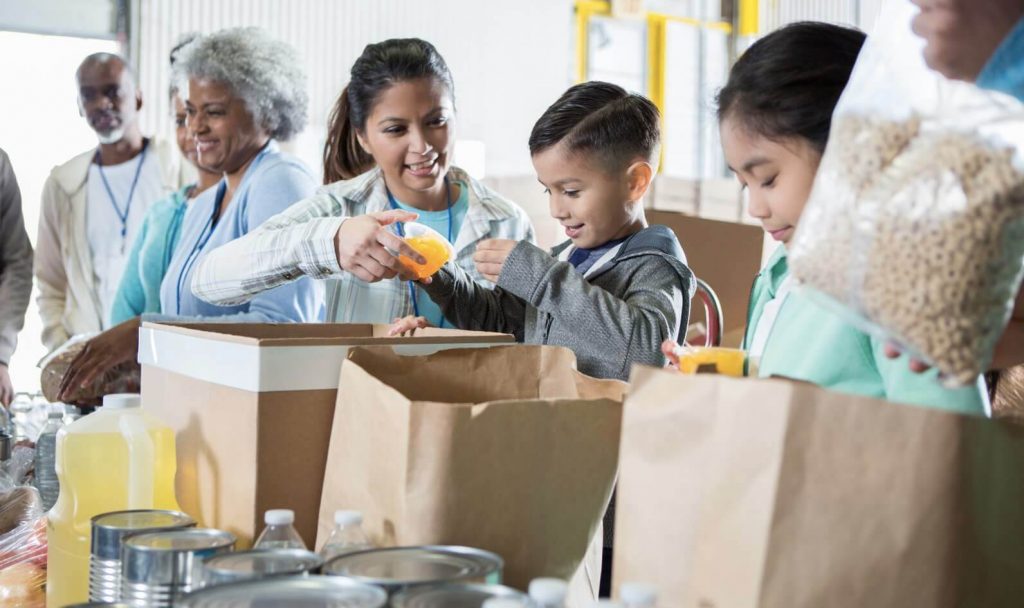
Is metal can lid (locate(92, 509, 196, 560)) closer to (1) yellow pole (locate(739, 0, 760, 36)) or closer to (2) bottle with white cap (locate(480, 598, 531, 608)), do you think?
(2) bottle with white cap (locate(480, 598, 531, 608))

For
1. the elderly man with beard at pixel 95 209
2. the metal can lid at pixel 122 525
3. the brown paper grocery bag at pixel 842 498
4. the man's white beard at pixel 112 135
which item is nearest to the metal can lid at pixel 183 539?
the metal can lid at pixel 122 525

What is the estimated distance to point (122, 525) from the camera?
93cm

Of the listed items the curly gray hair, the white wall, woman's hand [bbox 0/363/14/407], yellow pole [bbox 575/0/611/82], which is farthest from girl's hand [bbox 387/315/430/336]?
yellow pole [bbox 575/0/611/82]

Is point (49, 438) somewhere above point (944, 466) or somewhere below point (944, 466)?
below

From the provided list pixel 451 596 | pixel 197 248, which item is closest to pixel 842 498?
pixel 451 596

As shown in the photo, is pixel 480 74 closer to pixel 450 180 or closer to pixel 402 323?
pixel 450 180

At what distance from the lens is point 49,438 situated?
1.71m

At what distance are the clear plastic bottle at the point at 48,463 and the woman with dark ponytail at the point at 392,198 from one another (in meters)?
0.32

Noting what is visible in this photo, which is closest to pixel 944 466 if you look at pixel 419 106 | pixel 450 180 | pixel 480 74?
pixel 419 106

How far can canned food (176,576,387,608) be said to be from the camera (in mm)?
673

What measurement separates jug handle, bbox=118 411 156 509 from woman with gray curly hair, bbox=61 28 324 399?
964mm

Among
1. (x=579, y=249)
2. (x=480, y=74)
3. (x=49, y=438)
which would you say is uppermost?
(x=480, y=74)

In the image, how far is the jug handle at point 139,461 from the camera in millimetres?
1122

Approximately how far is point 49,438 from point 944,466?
4.85 feet
